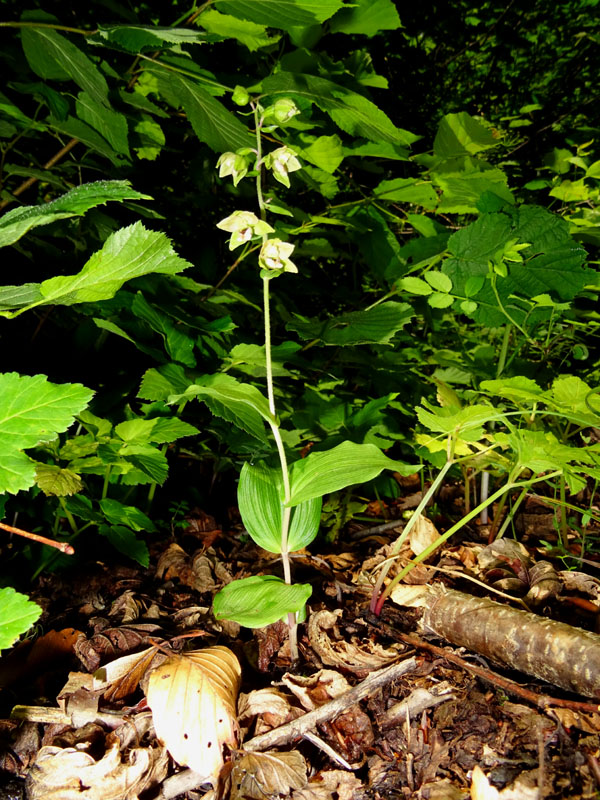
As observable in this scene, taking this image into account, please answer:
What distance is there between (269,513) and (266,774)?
46 centimetres

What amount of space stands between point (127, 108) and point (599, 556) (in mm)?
1992

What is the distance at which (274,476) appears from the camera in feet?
3.71

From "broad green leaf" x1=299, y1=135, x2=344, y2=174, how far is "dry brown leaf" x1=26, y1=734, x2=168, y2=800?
1.52 meters

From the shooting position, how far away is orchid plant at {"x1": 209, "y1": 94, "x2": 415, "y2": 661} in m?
0.90

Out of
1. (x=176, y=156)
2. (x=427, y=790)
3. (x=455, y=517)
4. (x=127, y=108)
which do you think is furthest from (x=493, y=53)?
(x=427, y=790)

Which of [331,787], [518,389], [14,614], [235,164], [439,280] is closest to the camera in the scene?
[14,614]

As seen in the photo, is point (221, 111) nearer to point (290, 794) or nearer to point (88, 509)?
point (88, 509)

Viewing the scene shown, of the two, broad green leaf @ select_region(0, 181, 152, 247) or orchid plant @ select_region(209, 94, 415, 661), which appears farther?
orchid plant @ select_region(209, 94, 415, 661)

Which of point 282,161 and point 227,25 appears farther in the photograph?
point 227,25

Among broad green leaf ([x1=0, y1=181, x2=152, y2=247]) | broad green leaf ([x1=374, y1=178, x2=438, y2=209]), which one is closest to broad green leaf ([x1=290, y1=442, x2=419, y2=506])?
broad green leaf ([x1=0, y1=181, x2=152, y2=247])

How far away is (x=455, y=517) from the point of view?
172cm

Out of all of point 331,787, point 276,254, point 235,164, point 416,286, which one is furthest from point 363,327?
point 331,787

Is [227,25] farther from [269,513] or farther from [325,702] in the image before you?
[325,702]

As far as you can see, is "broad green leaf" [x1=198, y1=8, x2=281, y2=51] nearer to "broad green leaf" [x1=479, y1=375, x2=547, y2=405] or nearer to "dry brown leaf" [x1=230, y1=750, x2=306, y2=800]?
"broad green leaf" [x1=479, y1=375, x2=547, y2=405]
